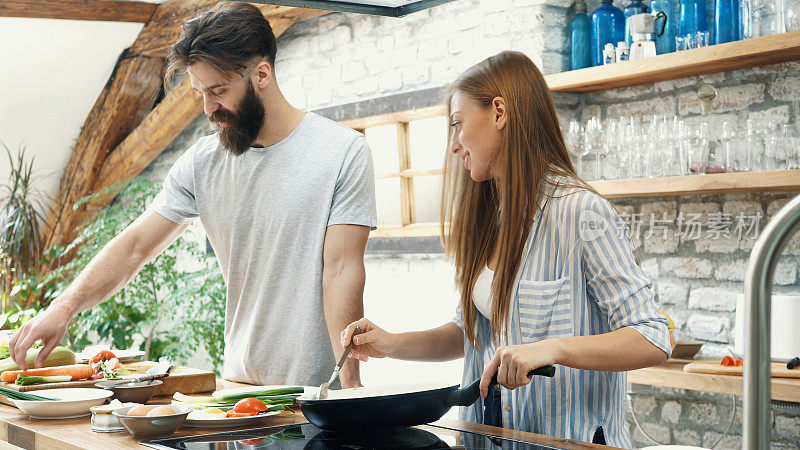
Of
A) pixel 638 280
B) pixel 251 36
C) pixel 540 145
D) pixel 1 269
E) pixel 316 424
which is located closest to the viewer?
pixel 316 424

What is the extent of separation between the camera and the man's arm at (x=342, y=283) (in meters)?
2.37

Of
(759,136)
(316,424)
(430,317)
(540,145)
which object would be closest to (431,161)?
(430,317)

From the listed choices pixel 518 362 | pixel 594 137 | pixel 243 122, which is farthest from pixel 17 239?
pixel 518 362

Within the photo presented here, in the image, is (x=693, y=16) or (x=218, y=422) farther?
(x=693, y=16)

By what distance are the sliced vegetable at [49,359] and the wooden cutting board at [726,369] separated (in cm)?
226

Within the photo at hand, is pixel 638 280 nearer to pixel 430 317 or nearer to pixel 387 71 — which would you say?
pixel 430 317

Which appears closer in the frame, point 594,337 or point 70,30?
point 594,337

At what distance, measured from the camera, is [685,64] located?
11.7 feet

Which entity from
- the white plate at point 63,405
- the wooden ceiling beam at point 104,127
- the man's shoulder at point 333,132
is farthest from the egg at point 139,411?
the wooden ceiling beam at point 104,127

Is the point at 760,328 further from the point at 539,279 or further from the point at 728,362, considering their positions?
the point at 728,362

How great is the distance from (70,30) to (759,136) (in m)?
4.51

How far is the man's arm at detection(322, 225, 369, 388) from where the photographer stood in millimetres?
2373

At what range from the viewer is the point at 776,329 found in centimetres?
334

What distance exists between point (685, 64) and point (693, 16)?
235 millimetres
